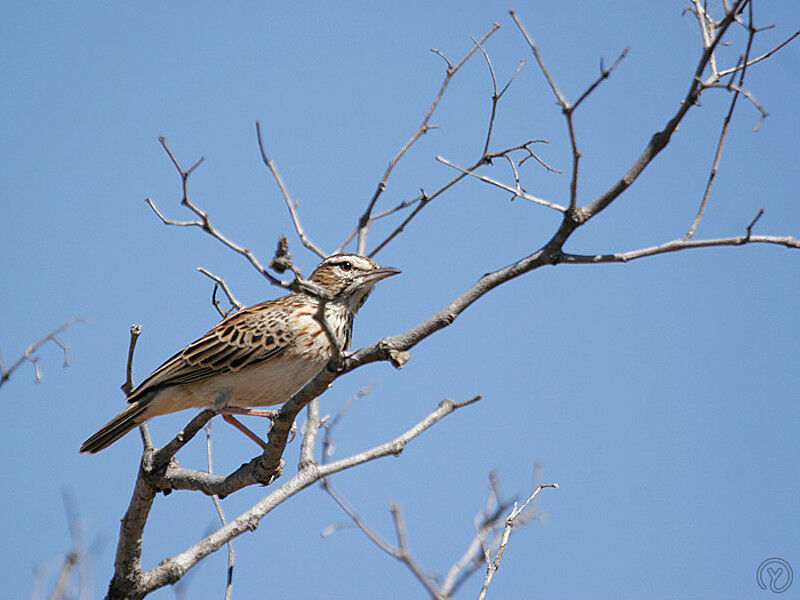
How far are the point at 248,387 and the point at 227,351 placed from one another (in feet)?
1.24

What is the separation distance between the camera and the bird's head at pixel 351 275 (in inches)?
313

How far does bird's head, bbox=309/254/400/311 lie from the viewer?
26.1 feet

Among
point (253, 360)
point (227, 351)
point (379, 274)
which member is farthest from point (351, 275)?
point (227, 351)

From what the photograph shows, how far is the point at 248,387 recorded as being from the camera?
778 cm

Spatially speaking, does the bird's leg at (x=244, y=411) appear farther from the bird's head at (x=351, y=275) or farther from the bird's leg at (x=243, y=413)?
the bird's head at (x=351, y=275)

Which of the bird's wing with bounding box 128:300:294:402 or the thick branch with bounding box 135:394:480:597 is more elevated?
the bird's wing with bounding box 128:300:294:402

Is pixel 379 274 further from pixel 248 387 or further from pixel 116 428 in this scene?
pixel 116 428

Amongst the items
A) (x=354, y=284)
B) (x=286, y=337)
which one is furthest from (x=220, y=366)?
(x=354, y=284)

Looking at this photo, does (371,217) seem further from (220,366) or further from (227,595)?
(227,595)

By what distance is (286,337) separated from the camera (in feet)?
25.2

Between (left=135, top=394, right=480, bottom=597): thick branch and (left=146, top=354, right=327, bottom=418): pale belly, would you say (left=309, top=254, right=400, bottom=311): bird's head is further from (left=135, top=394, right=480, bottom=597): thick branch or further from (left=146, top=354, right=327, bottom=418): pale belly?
(left=135, top=394, right=480, bottom=597): thick branch

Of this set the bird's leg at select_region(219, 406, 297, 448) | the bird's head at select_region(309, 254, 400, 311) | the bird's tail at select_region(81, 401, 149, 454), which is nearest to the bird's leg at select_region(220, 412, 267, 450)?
the bird's leg at select_region(219, 406, 297, 448)

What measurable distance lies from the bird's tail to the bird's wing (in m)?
0.11

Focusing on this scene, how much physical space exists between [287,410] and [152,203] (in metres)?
1.82
